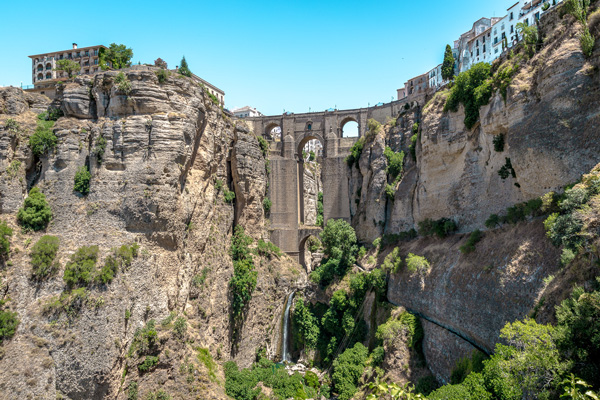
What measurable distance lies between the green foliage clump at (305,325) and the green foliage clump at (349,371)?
248 inches

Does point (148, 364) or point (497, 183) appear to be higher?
point (497, 183)

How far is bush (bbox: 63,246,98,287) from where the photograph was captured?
24375mm

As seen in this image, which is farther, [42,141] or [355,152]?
[355,152]

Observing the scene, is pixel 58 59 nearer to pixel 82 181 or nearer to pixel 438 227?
pixel 82 181

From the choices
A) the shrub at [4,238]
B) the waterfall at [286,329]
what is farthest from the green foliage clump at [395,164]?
the shrub at [4,238]

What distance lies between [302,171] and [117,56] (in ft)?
72.0

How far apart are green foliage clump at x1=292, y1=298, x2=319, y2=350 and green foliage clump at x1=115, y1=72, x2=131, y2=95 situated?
22467 mm

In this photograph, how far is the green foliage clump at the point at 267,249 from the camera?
4044 cm

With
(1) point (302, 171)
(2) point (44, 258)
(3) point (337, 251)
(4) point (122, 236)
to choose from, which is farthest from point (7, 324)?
(1) point (302, 171)

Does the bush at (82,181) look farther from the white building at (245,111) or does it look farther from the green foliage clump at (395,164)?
the white building at (245,111)

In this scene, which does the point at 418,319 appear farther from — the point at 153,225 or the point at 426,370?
the point at 153,225

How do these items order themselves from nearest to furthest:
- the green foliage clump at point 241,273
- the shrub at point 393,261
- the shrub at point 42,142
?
the shrub at point 42,142 → the shrub at point 393,261 → the green foliage clump at point 241,273

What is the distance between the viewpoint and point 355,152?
4344 cm

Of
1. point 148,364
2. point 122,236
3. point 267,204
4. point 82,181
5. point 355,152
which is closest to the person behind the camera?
point 148,364
